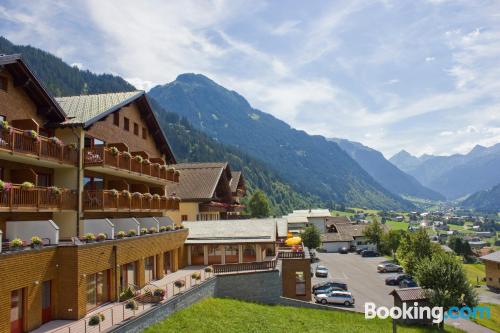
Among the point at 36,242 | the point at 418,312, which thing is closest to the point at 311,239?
the point at 418,312

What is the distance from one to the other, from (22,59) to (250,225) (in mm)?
28850

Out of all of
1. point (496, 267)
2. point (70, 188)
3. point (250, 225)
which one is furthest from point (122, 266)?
point (496, 267)

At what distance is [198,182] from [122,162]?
2899 centimetres

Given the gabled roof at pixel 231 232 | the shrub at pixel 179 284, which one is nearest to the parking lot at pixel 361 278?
the gabled roof at pixel 231 232

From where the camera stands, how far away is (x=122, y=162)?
31484 millimetres

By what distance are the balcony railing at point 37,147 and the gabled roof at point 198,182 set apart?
97.0ft

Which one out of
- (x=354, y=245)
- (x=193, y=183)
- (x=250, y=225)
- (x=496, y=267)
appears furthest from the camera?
(x=354, y=245)

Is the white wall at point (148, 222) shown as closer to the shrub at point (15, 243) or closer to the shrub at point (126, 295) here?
the shrub at point (126, 295)

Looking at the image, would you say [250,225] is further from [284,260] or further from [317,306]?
[317,306]

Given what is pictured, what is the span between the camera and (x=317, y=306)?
3931cm

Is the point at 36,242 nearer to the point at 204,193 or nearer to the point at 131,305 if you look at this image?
the point at 131,305

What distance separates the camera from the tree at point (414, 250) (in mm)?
58688

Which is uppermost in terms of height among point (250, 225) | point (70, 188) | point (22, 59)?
point (22, 59)

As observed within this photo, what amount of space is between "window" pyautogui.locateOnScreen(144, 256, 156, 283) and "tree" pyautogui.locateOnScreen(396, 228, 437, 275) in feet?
119
